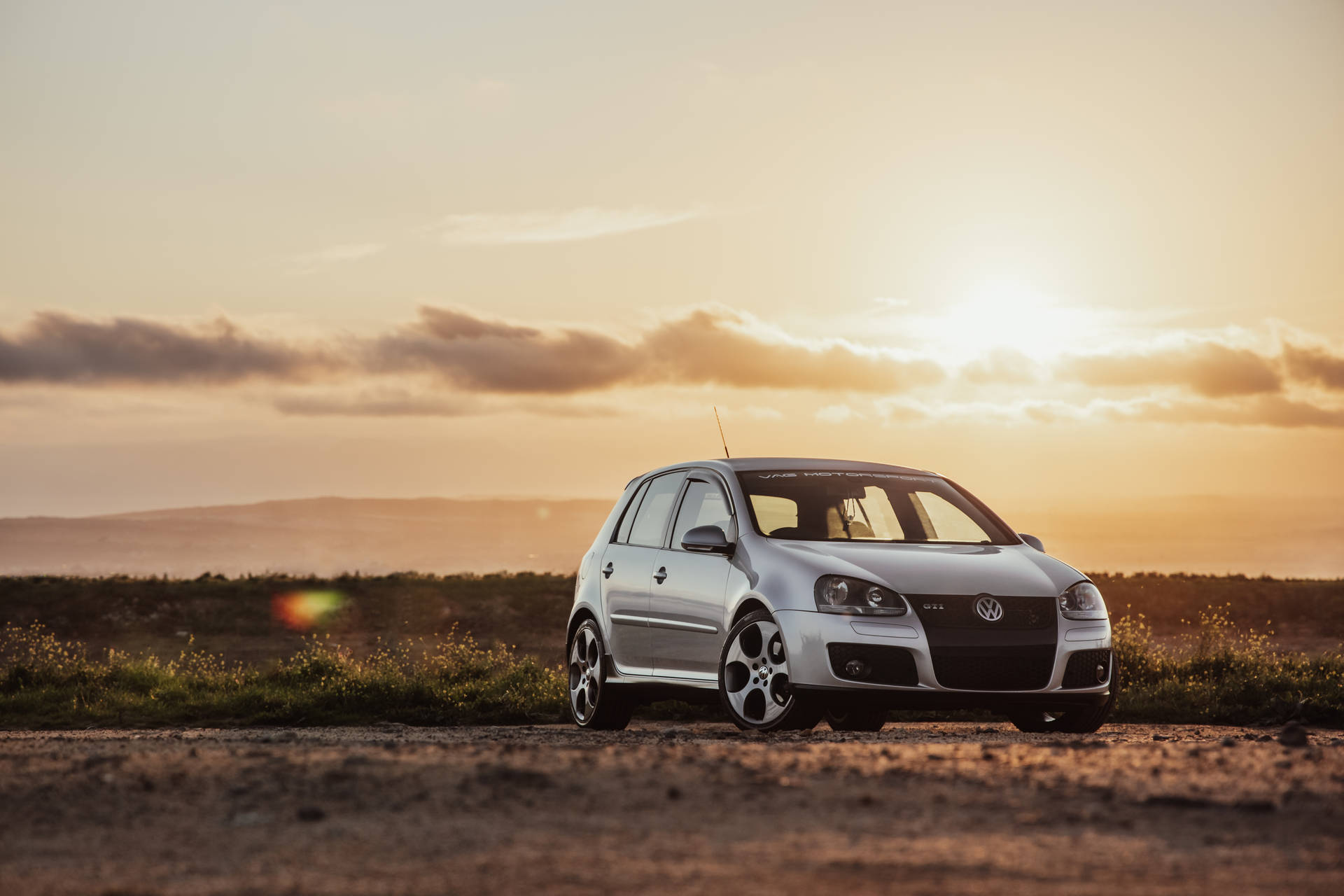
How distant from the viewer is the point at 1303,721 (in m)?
12.5

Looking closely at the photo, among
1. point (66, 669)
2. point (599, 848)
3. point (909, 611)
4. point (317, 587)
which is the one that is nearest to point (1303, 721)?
point (909, 611)

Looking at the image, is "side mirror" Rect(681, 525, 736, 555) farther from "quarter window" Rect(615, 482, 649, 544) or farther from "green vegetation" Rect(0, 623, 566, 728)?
"green vegetation" Rect(0, 623, 566, 728)

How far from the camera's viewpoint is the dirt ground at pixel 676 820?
4.41m

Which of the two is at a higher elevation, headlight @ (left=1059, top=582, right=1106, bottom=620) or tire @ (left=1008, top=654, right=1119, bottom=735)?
headlight @ (left=1059, top=582, right=1106, bottom=620)

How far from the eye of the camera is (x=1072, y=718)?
9703 mm

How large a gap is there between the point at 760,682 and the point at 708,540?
0.94m

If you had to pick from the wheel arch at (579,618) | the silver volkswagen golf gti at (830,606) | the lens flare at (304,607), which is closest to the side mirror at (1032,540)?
the silver volkswagen golf gti at (830,606)

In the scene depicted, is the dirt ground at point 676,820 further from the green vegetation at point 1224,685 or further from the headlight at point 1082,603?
the green vegetation at point 1224,685

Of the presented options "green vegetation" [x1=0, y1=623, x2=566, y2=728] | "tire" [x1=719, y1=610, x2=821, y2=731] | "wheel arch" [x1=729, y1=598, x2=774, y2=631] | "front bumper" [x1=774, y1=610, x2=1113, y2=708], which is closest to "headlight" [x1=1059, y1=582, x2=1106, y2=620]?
"front bumper" [x1=774, y1=610, x2=1113, y2=708]

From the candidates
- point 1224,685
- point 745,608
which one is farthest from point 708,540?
point 1224,685

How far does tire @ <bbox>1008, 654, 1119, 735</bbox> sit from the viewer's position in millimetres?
9219

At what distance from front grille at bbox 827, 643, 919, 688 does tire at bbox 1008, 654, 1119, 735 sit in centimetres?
96

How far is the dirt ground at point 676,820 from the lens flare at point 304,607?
2665 centimetres

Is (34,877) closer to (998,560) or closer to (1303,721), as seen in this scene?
(998,560)
